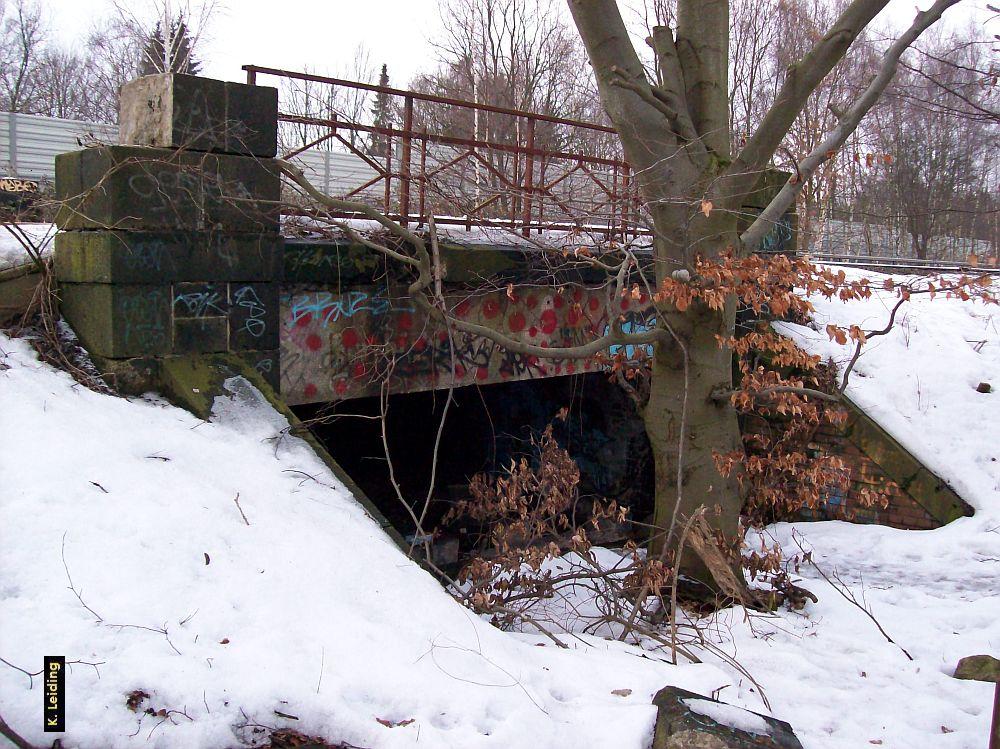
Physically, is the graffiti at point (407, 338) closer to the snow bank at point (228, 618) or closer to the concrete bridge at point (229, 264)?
the concrete bridge at point (229, 264)

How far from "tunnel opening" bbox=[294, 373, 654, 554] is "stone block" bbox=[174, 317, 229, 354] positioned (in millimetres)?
4252

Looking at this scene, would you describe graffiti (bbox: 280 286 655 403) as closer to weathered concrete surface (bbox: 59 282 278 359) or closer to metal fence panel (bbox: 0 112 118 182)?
weathered concrete surface (bbox: 59 282 278 359)

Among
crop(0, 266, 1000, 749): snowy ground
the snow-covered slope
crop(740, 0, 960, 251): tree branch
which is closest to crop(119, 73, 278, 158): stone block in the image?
crop(0, 266, 1000, 749): snowy ground

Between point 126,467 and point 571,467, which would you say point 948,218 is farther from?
point 126,467

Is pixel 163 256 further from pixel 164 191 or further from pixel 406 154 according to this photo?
pixel 406 154

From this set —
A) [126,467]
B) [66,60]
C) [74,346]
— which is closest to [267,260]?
[74,346]

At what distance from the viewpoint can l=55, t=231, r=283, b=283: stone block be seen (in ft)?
15.9

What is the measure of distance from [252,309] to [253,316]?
1.8 inches

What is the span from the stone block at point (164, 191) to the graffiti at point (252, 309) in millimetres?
396

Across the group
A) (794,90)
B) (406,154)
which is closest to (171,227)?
(406,154)

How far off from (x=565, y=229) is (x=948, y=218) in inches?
921

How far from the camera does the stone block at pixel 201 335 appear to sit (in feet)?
16.7

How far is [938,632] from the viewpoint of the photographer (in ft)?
17.8

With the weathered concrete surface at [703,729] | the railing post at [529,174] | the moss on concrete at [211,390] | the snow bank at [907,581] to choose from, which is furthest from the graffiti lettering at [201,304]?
the snow bank at [907,581]
